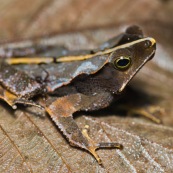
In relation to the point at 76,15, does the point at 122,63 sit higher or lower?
lower

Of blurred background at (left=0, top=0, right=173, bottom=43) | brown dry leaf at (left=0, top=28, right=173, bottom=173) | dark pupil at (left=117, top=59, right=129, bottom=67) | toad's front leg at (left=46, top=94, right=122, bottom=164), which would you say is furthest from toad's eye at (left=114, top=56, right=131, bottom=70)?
blurred background at (left=0, top=0, right=173, bottom=43)

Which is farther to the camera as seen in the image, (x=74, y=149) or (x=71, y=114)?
(x=71, y=114)

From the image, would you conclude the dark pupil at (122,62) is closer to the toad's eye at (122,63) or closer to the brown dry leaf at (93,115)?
the toad's eye at (122,63)

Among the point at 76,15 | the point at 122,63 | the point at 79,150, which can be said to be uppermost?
the point at 76,15

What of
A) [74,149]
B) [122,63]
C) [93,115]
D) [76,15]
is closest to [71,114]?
[93,115]

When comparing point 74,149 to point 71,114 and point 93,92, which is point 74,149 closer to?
point 71,114

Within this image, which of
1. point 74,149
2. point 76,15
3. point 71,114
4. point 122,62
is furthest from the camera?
point 76,15
